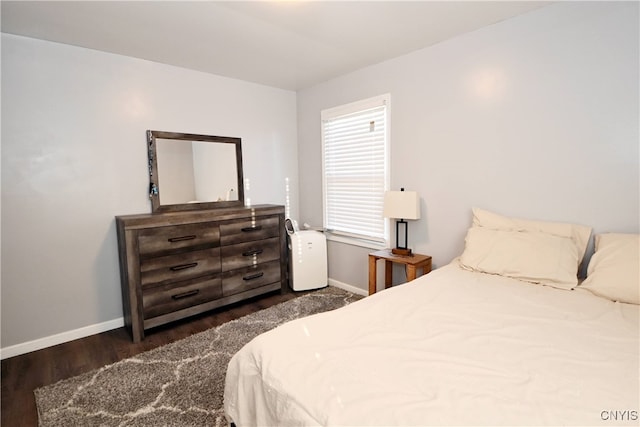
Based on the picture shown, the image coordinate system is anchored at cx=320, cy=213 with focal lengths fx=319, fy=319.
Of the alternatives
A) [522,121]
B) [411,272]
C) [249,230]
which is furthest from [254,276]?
[522,121]

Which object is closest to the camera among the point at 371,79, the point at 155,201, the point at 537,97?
the point at 537,97

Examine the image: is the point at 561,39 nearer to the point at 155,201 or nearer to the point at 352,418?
the point at 352,418

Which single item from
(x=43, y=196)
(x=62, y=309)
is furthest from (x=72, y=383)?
(x=43, y=196)

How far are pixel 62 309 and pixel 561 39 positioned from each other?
4231 mm

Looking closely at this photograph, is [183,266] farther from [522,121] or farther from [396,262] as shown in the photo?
[522,121]

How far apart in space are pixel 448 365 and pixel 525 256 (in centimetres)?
127

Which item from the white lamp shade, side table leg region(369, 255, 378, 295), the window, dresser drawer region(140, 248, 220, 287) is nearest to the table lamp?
the white lamp shade

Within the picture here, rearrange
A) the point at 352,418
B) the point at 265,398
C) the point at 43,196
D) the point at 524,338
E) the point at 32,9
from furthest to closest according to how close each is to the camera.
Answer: the point at 43,196 < the point at 32,9 < the point at 524,338 < the point at 265,398 < the point at 352,418

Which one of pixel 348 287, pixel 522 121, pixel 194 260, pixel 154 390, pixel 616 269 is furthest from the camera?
pixel 348 287

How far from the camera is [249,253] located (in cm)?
331

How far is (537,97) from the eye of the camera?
2.21 m

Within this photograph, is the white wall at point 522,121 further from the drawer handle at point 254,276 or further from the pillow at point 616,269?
the drawer handle at point 254,276

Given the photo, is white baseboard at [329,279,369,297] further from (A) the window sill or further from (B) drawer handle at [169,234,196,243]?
(B) drawer handle at [169,234,196,243]

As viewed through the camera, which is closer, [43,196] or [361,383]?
[361,383]
